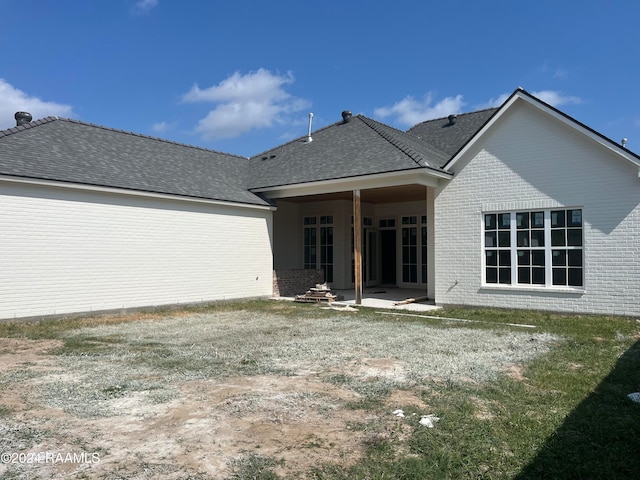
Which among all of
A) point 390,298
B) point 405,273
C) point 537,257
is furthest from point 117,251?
point 405,273

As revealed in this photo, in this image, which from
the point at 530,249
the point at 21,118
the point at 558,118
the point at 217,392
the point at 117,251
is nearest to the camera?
the point at 217,392

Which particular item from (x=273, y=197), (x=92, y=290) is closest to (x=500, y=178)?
(x=273, y=197)

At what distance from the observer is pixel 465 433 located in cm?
404

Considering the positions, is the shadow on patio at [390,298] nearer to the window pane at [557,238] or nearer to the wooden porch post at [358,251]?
the wooden porch post at [358,251]

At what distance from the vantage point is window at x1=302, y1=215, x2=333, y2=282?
61.3 feet

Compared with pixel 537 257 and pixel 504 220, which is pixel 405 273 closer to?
pixel 504 220

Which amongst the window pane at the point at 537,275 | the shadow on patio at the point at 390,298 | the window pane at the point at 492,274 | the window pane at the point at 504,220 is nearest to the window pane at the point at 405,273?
the shadow on patio at the point at 390,298

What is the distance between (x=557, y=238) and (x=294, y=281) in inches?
357

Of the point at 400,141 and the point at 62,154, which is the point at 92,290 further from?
the point at 400,141

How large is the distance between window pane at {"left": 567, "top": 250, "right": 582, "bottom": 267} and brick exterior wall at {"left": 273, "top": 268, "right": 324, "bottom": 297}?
29.3ft

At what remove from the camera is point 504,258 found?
12.1 meters

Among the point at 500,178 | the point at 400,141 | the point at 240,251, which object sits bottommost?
the point at 240,251

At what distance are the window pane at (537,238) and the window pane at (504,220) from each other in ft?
2.13

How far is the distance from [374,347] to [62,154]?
9.63 m
